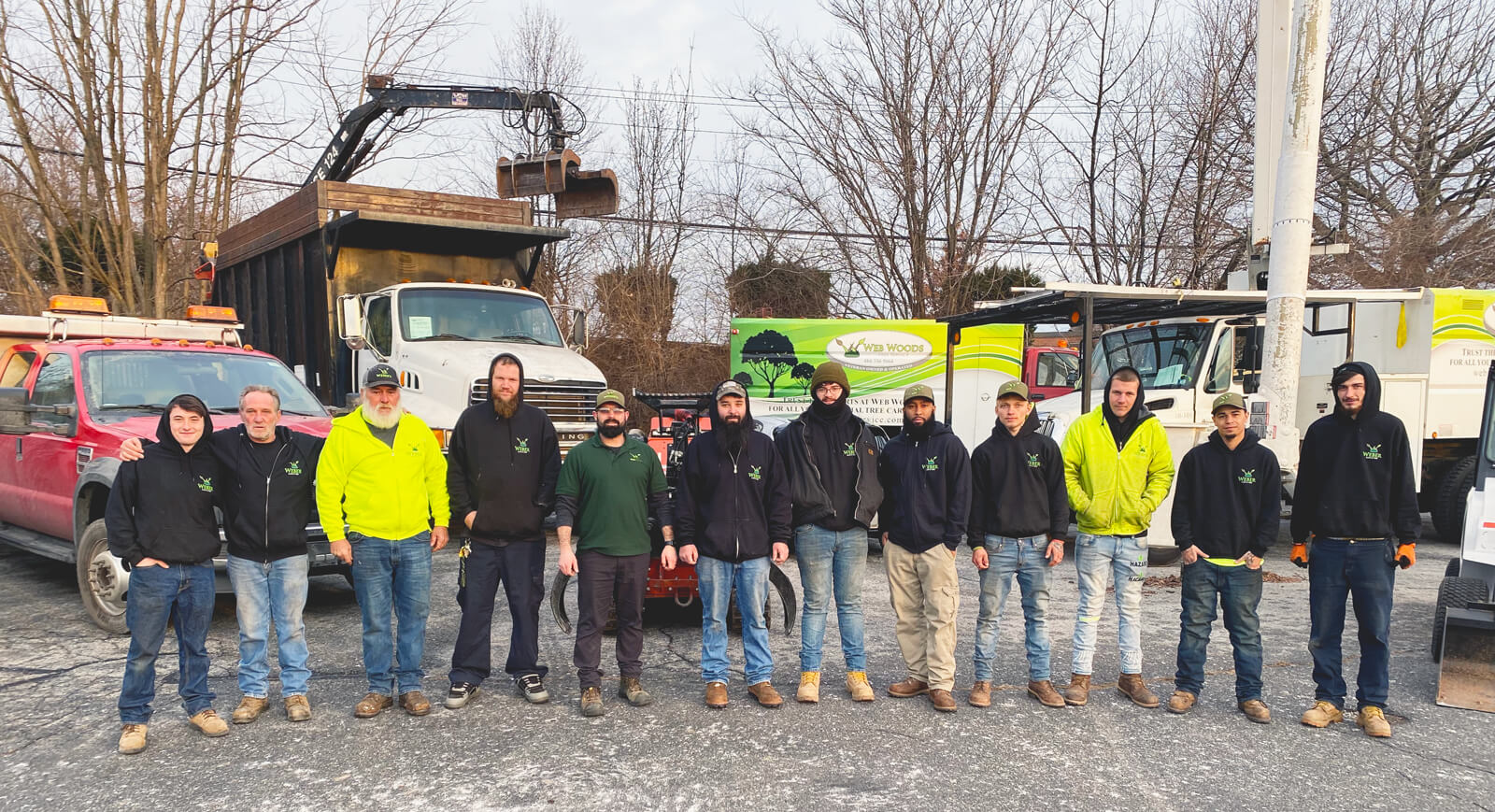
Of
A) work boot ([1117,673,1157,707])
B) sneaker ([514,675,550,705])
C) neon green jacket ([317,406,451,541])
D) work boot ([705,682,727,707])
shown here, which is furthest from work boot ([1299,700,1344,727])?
neon green jacket ([317,406,451,541])

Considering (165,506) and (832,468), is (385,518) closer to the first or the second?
(165,506)

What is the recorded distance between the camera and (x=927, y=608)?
17.9ft

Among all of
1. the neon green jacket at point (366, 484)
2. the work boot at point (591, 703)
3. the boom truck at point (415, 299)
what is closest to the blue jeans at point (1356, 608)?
the work boot at point (591, 703)

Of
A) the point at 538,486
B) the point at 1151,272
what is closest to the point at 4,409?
the point at 538,486

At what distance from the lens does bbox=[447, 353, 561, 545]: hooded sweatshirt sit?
17.2 feet

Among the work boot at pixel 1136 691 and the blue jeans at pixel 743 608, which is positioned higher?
the blue jeans at pixel 743 608

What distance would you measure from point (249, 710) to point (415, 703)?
2.62 ft

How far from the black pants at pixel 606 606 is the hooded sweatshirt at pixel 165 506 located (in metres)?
1.86

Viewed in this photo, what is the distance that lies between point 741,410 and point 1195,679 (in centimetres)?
287

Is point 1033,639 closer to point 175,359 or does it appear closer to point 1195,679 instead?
point 1195,679

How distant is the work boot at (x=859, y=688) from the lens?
5.38 m

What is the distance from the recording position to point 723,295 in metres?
21.6

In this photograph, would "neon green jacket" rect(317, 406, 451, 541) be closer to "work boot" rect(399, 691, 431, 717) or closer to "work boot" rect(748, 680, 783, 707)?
"work boot" rect(399, 691, 431, 717)

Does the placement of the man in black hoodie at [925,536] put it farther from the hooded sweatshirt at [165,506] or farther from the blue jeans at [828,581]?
the hooded sweatshirt at [165,506]
